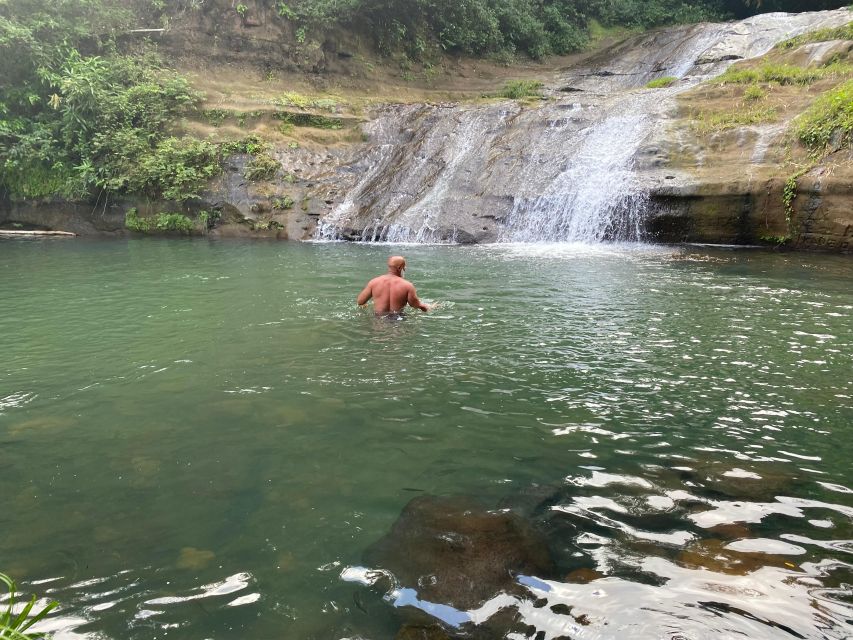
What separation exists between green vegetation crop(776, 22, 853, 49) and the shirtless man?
1820cm

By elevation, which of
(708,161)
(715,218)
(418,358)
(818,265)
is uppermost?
(708,161)

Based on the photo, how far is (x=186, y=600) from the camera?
8.87 ft

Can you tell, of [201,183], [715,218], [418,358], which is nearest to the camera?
[418,358]

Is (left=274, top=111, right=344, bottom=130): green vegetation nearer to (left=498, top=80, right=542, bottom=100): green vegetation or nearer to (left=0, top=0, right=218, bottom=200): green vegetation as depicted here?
(left=0, top=0, right=218, bottom=200): green vegetation

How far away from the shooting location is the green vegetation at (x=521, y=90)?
25.8 m

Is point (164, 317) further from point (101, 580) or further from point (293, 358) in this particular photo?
point (101, 580)

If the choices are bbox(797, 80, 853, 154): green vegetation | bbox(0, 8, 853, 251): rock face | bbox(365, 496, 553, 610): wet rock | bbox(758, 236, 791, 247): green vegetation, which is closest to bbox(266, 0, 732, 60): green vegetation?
bbox(0, 8, 853, 251): rock face

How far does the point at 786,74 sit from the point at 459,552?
19.5m

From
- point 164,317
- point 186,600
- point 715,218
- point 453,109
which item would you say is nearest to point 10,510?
point 186,600

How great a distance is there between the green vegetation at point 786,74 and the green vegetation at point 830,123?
239cm

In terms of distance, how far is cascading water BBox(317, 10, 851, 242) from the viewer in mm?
15906

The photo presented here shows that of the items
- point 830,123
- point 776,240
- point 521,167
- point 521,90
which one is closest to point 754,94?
point 830,123

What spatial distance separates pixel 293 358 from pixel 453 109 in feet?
60.5

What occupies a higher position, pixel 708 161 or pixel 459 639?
pixel 708 161
